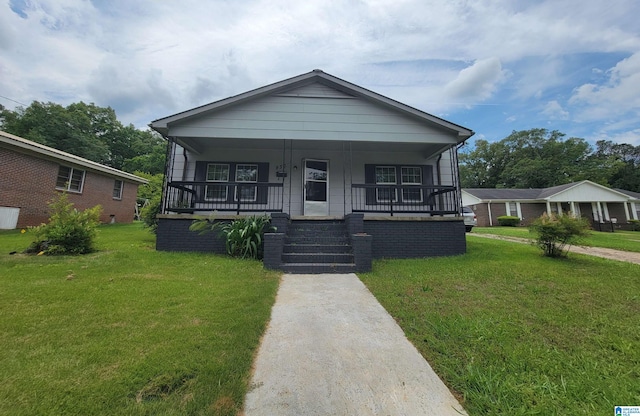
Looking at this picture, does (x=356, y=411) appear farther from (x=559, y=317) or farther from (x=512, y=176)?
(x=512, y=176)

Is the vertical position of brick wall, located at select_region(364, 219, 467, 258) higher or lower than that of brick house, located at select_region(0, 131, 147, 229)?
lower

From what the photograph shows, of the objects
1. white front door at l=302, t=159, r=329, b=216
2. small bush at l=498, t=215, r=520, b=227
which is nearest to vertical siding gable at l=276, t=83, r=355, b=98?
white front door at l=302, t=159, r=329, b=216

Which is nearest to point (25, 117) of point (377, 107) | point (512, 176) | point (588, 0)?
point (377, 107)

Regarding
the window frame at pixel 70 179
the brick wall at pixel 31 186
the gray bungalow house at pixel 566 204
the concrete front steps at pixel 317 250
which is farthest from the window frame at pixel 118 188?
the gray bungalow house at pixel 566 204

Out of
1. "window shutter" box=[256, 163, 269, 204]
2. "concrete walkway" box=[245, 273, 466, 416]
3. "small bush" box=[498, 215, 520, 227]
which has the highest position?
"window shutter" box=[256, 163, 269, 204]

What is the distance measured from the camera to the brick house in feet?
29.7

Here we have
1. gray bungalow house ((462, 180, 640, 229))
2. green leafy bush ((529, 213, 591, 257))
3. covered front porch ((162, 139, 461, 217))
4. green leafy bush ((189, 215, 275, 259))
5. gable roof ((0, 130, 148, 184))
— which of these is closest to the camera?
green leafy bush ((529, 213, 591, 257))

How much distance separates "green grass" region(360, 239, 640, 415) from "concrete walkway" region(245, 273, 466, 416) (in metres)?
0.19

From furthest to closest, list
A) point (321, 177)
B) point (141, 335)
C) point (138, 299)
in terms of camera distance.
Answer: point (321, 177)
point (138, 299)
point (141, 335)

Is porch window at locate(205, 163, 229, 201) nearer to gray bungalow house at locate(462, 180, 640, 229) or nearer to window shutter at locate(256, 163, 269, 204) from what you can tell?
window shutter at locate(256, 163, 269, 204)

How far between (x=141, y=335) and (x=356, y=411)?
6.42 ft

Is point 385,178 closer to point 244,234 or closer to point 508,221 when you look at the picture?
point 244,234

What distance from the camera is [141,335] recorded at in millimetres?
2217

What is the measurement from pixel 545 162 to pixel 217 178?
45980 millimetres
